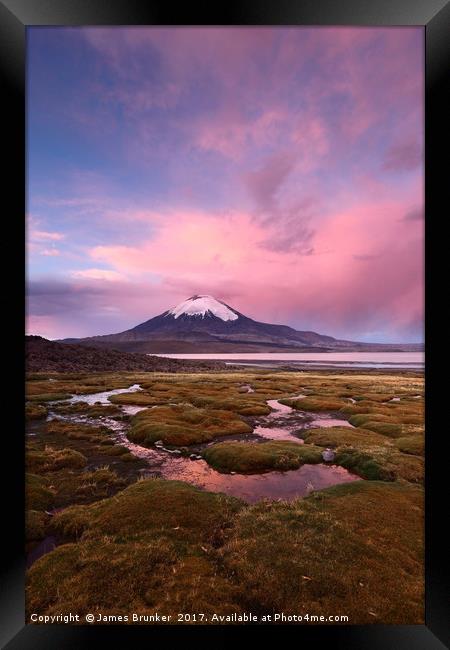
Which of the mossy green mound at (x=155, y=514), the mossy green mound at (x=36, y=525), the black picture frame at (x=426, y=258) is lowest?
the mossy green mound at (x=36, y=525)

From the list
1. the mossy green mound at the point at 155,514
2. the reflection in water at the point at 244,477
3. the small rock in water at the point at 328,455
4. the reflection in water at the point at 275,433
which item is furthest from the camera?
the reflection in water at the point at 275,433

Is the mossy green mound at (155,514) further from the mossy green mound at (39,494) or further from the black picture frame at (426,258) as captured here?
the black picture frame at (426,258)

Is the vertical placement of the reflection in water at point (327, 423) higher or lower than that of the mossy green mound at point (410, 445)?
lower

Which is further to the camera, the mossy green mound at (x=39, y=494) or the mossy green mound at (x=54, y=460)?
the mossy green mound at (x=54, y=460)

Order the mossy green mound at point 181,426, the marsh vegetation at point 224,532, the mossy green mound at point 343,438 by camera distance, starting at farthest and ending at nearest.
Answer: the mossy green mound at point 181,426, the mossy green mound at point 343,438, the marsh vegetation at point 224,532

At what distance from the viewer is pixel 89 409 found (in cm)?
3409

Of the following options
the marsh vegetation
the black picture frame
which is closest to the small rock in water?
the marsh vegetation

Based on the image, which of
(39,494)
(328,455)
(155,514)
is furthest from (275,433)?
(39,494)

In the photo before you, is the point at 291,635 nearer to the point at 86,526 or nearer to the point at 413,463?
the point at 86,526

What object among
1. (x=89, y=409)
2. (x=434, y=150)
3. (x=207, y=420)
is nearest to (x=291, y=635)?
(x=434, y=150)

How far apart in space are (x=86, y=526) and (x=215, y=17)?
54.6 feet

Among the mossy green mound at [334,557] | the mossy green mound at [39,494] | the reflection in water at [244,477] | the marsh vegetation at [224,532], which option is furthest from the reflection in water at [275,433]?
the mossy green mound at [39,494]

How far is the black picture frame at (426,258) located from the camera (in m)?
6.03

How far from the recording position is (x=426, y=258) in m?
6.25
